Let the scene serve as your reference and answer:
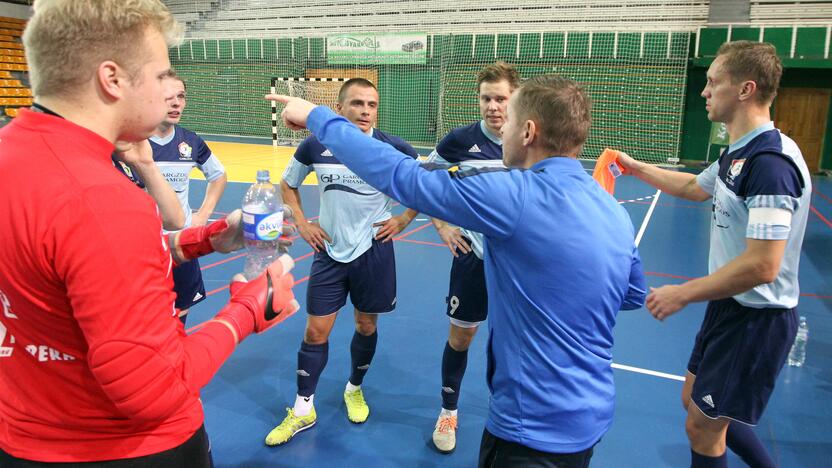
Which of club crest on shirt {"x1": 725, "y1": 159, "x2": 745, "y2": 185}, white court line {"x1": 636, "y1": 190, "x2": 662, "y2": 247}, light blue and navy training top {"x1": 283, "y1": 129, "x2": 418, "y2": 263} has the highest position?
club crest on shirt {"x1": 725, "y1": 159, "x2": 745, "y2": 185}

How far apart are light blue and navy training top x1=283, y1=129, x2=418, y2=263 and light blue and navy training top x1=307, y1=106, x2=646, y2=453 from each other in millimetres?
1888

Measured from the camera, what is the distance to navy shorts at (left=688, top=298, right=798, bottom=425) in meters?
2.43

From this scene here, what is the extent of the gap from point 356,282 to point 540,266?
7.21 ft

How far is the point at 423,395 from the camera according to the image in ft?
13.4

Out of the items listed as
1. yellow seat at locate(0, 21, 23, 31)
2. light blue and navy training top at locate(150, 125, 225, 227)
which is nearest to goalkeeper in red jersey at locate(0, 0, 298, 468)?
light blue and navy training top at locate(150, 125, 225, 227)

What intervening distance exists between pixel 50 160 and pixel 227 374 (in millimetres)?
3569

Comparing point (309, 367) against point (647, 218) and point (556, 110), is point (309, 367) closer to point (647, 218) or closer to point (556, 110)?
point (556, 110)

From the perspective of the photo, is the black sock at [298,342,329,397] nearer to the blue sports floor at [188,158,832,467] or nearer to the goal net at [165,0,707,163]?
the blue sports floor at [188,158,832,467]

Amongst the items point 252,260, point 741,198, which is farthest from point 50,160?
point 741,198

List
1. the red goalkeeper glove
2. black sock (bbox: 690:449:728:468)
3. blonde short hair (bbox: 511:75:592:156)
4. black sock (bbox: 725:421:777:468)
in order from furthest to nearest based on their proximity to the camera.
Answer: black sock (bbox: 725:421:777:468), black sock (bbox: 690:449:728:468), blonde short hair (bbox: 511:75:592:156), the red goalkeeper glove

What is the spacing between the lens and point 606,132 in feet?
57.6

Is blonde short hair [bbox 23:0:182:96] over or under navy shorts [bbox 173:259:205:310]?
over

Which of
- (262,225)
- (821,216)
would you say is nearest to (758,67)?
(262,225)

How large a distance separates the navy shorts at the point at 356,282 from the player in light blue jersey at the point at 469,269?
466 millimetres
